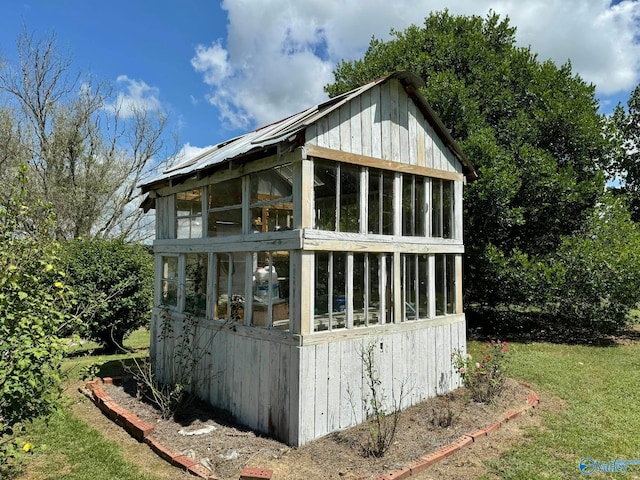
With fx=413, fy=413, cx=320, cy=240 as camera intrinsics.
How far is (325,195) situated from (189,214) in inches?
123

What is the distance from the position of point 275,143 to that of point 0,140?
18920 millimetres

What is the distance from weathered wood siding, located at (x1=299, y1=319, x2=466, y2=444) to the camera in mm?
5211

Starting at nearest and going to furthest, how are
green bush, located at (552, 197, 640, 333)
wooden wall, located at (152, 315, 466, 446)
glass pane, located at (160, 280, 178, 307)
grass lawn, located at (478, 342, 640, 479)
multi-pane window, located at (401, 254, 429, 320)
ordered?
grass lawn, located at (478, 342, 640, 479)
wooden wall, located at (152, 315, 466, 446)
multi-pane window, located at (401, 254, 429, 320)
glass pane, located at (160, 280, 178, 307)
green bush, located at (552, 197, 640, 333)

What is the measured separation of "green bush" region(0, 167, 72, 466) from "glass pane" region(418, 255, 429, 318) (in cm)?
498

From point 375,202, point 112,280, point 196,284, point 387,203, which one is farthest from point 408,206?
point 112,280

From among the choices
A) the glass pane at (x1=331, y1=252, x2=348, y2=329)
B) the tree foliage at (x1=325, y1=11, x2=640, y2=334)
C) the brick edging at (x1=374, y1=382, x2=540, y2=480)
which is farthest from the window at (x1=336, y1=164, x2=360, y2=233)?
the tree foliage at (x1=325, y1=11, x2=640, y2=334)

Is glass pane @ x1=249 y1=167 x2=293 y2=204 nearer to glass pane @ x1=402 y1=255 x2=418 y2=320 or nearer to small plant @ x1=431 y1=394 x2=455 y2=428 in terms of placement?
glass pane @ x1=402 y1=255 x2=418 y2=320

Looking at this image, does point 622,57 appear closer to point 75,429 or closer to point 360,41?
point 360,41

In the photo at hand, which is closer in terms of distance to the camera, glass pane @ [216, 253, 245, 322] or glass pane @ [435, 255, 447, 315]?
glass pane @ [216, 253, 245, 322]

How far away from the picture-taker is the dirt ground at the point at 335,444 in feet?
14.8

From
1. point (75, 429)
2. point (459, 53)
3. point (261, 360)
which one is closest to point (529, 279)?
point (459, 53)

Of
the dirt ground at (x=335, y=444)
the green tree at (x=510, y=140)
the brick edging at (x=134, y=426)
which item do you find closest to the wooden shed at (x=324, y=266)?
the dirt ground at (x=335, y=444)

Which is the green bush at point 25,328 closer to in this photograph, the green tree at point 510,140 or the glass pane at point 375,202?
the glass pane at point 375,202

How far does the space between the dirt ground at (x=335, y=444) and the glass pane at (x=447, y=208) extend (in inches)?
111
